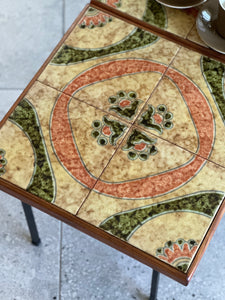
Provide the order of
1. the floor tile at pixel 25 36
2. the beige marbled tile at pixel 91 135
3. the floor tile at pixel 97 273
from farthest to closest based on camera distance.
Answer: the floor tile at pixel 25 36, the floor tile at pixel 97 273, the beige marbled tile at pixel 91 135

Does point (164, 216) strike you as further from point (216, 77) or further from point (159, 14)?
point (159, 14)

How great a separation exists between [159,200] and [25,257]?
726mm

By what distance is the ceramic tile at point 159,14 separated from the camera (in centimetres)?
150

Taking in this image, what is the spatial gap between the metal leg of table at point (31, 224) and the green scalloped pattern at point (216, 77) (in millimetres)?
616

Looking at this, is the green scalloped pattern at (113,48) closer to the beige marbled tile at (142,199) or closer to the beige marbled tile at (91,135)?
the beige marbled tile at (91,135)

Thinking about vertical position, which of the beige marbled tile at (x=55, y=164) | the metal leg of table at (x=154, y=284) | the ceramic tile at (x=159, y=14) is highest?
the ceramic tile at (x=159, y=14)

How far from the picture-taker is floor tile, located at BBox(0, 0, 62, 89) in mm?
2162

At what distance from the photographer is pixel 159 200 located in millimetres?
1263

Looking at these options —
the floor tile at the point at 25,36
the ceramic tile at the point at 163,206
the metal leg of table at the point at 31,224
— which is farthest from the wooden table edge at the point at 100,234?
the floor tile at the point at 25,36

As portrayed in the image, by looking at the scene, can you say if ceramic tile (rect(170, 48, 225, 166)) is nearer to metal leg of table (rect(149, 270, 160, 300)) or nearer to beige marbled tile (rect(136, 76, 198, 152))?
beige marbled tile (rect(136, 76, 198, 152))

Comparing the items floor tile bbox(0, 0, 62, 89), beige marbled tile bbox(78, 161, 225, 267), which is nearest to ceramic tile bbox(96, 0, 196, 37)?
beige marbled tile bbox(78, 161, 225, 267)

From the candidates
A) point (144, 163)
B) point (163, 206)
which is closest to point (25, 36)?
point (144, 163)

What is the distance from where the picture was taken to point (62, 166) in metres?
1.31

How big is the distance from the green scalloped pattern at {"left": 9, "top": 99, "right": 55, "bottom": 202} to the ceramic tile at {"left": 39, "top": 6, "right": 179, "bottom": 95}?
0.10 meters
